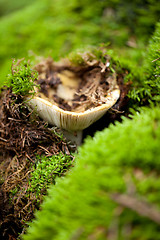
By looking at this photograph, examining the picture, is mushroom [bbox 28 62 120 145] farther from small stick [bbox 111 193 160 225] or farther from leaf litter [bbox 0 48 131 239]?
small stick [bbox 111 193 160 225]

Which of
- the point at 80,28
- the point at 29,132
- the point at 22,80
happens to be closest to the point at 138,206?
the point at 29,132

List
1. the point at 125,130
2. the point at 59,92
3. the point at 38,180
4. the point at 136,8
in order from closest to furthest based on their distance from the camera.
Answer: the point at 125,130
the point at 38,180
the point at 59,92
the point at 136,8

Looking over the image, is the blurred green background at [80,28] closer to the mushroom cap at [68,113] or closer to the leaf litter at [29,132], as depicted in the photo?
the leaf litter at [29,132]

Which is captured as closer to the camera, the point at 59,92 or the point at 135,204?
the point at 135,204

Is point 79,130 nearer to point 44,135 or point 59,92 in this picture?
point 44,135

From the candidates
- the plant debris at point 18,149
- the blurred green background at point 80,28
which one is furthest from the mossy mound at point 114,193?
the blurred green background at point 80,28

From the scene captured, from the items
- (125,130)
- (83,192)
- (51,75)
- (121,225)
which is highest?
(51,75)

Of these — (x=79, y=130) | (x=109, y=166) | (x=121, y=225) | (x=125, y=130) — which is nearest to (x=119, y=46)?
(x=79, y=130)
